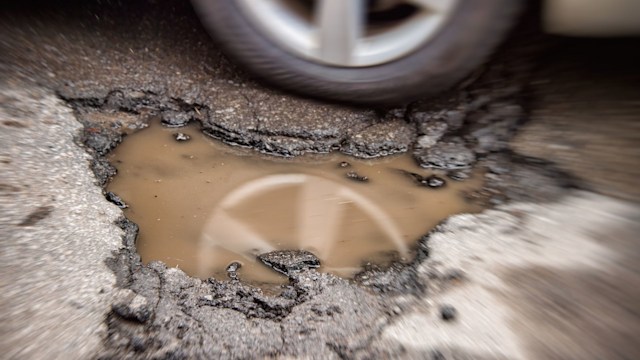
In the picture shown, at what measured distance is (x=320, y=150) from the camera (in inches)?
81.5

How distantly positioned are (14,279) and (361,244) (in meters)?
0.93

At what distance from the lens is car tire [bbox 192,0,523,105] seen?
1971mm

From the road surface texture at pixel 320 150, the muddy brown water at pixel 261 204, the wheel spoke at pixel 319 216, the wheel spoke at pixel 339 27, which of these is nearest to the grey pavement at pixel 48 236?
the road surface texture at pixel 320 150

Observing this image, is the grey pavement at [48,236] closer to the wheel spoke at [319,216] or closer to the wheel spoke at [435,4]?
the wheel spoke at [319,216]

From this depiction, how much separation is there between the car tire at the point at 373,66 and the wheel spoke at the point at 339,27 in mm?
56

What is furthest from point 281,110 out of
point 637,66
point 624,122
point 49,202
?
point 637,66

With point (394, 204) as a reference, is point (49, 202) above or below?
above

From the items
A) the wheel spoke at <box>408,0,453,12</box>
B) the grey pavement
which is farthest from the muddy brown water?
the wheel spoke at <box>408,0,453,12</box>

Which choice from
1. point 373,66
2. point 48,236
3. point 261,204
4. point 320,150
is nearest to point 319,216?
point 261,204

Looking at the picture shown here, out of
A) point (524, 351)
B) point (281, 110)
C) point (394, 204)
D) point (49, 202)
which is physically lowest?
→ point (524, 351)

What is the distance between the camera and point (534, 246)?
5.22 ft

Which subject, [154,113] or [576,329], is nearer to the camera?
[576,329]

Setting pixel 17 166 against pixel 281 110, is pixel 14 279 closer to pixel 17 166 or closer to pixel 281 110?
pixel 17 166

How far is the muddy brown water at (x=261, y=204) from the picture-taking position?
5.39ft
